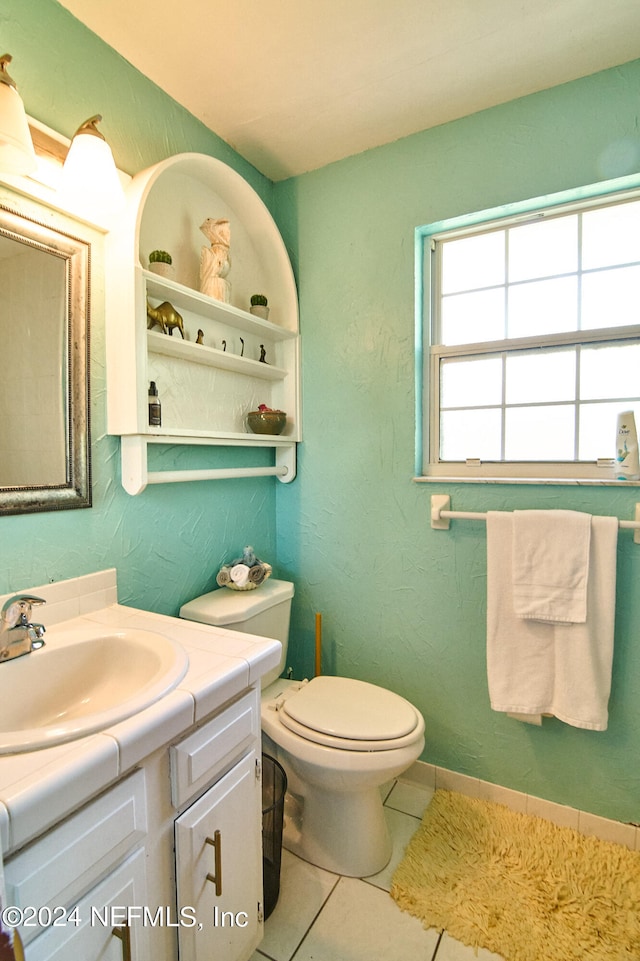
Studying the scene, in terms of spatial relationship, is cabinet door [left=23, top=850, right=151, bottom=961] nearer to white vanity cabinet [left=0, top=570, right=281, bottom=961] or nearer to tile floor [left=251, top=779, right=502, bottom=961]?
white vanity cabinet [left=0, top=570, right=281, bottom=961]

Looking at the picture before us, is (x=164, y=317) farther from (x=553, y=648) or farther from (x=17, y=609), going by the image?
(x=553, y=648)

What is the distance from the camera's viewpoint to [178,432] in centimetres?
130

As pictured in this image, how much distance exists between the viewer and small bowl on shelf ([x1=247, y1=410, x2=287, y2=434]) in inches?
66.7

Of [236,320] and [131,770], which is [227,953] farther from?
[236,320]

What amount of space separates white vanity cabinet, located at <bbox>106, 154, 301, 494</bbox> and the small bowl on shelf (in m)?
0.05

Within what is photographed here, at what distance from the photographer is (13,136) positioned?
894 millimetres

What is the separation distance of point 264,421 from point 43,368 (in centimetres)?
77

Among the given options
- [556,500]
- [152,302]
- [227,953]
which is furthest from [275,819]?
[152,302]

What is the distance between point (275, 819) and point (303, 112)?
224cm

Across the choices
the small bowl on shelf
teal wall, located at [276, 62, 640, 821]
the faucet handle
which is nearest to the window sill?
teal wall, located at [276, 62, 640, 821]

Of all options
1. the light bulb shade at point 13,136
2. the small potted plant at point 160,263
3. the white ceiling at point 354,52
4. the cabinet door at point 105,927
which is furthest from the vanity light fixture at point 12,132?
the cabinet door at point 105,927

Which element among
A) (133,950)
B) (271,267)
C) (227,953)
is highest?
(271,267)

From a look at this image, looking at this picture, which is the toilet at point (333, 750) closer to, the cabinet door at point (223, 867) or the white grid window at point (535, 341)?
the cabinet door at point (223, 867)

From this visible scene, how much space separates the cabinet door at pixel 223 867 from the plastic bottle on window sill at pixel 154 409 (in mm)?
889
